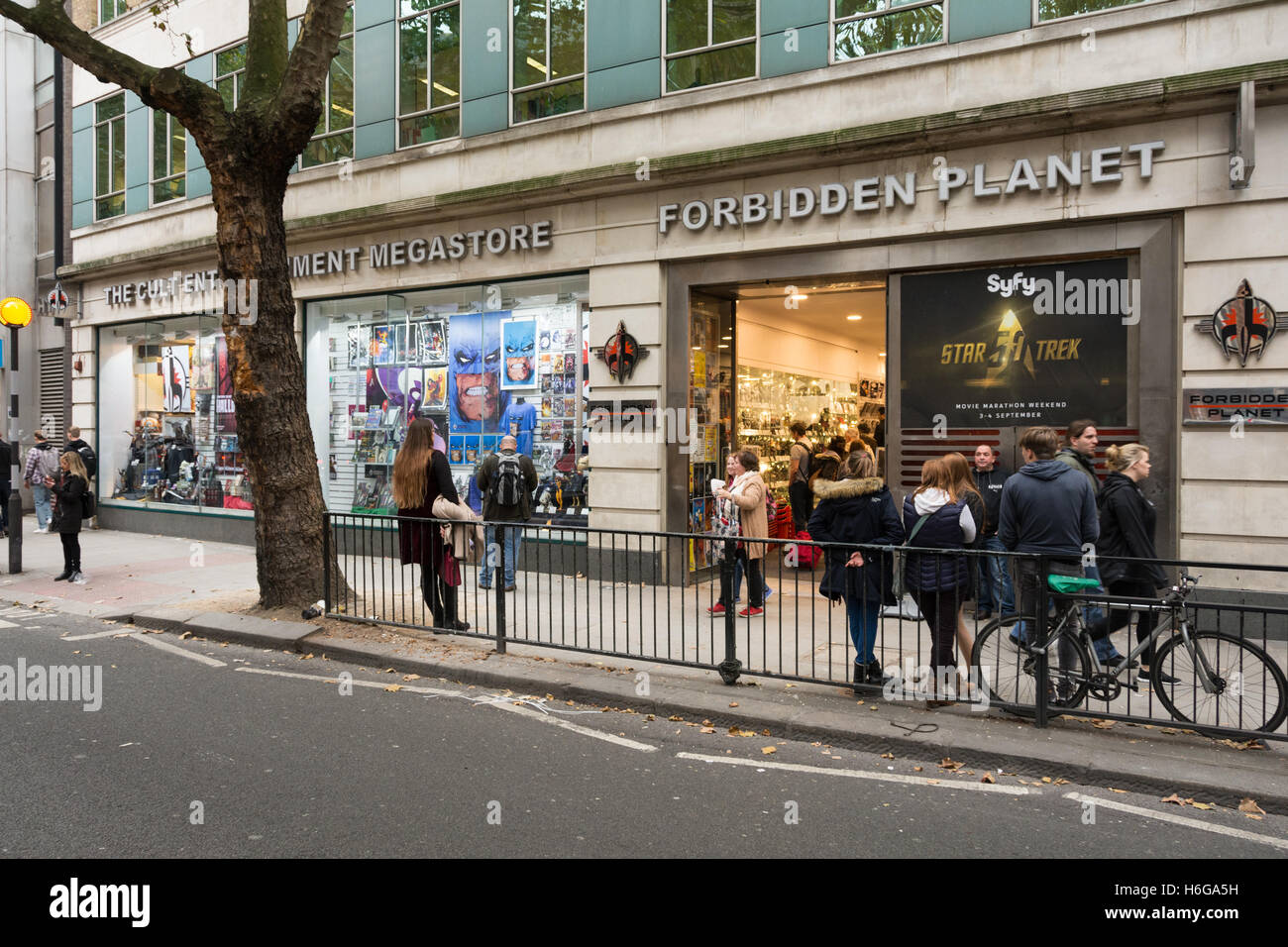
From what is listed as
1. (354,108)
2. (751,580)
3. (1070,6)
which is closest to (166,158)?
(354,108)

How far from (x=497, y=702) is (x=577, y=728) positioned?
34.6 inches

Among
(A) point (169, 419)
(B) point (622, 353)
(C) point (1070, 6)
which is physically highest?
(C) point (1070, 6)

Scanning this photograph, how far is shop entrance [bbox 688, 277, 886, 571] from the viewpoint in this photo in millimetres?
12000

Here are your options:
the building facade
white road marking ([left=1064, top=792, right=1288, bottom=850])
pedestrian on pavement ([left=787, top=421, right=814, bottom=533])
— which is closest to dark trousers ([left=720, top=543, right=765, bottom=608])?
white road marking ([left=1064, top=792, right=1288, bottom=850])

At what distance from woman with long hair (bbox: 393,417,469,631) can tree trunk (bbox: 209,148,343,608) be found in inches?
44.6

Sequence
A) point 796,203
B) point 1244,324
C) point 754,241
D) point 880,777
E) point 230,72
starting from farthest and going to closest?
1. point 230,72
2. point 754,241
3. point 796,203
4. point 1244,324
5. point 880,777

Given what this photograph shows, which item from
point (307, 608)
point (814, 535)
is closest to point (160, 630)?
point (307, 608)

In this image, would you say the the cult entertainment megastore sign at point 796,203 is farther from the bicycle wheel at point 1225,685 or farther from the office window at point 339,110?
the bicycle wheel at point 1225,685

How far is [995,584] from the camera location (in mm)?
6184

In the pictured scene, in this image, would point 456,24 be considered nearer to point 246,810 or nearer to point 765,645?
point 765,645

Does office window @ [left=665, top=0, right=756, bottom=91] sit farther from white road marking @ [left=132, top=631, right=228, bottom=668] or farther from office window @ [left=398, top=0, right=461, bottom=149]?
white road marking @ [left=132, top=631, right=228, bottom=668]

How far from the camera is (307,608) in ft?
30.3

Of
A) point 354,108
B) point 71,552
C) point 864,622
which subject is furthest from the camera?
point 354,108

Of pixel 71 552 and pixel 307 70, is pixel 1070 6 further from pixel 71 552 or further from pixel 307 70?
pixel 71 552
